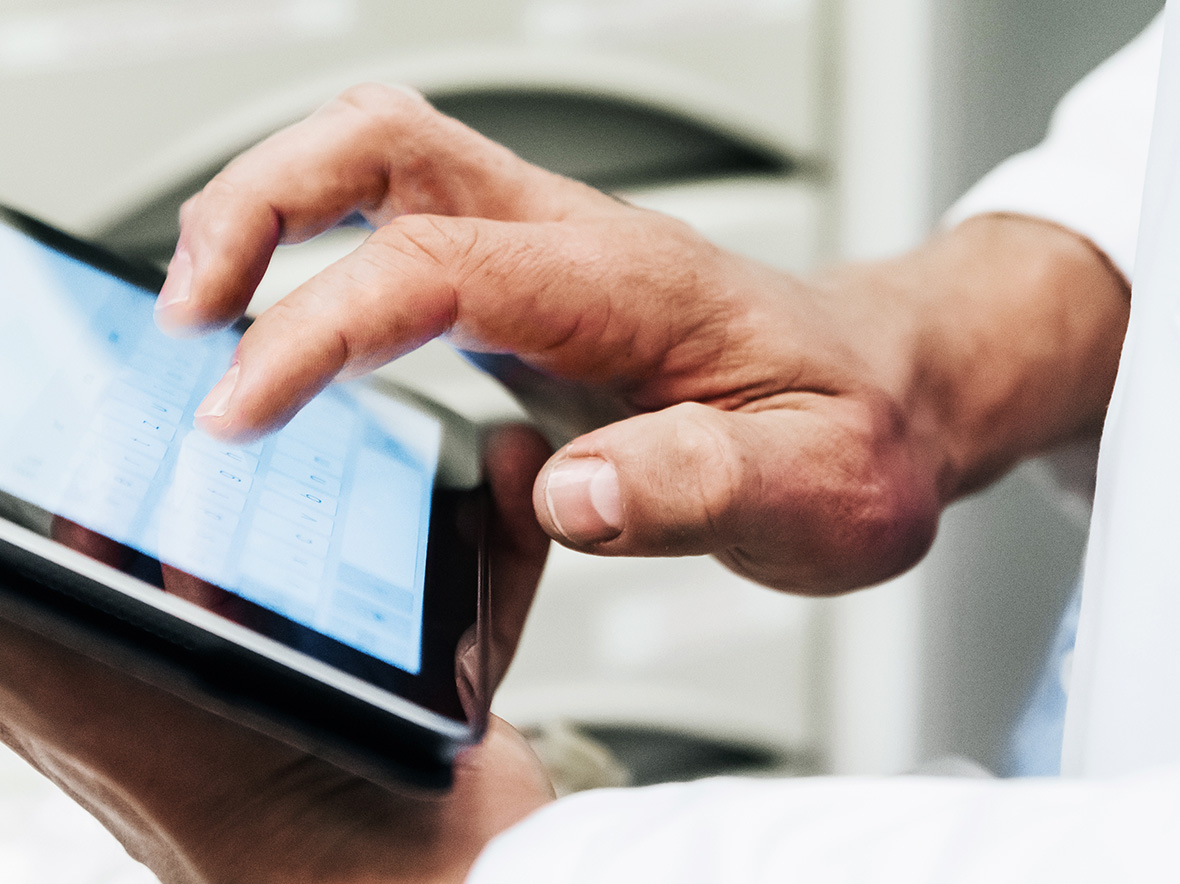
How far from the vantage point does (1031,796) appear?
17cm

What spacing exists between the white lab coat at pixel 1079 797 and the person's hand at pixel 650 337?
0.32ft

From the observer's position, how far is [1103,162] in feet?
1.61

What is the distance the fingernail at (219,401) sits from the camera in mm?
260

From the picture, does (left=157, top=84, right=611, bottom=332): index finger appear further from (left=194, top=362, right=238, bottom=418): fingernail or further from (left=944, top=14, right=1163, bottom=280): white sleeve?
(left=944, top=14, right=1163, bottom=280): white sleeve

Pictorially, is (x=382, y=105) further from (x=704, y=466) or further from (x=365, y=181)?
(x=704, y=466)

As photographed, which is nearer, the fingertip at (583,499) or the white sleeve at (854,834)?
the white sleeve at (854,834)

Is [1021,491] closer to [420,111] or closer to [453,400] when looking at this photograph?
Answer: [453,400]

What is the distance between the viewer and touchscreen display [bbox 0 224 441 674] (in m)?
0.26

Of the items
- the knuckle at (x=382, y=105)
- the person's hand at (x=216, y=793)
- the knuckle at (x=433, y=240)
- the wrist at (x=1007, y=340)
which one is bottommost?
the person's hand at (x=216, y=793)

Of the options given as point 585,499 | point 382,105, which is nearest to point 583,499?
point 585,499

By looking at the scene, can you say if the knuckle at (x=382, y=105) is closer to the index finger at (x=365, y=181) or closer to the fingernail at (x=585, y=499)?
the index finger at (x=365, y=181)

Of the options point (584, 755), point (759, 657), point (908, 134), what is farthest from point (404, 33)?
point (759, 657)

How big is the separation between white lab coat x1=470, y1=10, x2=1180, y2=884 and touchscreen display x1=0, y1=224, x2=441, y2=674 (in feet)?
0.34

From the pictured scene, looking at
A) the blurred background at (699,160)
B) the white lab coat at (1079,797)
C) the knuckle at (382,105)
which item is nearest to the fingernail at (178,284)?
the knuckle at (382,105)
